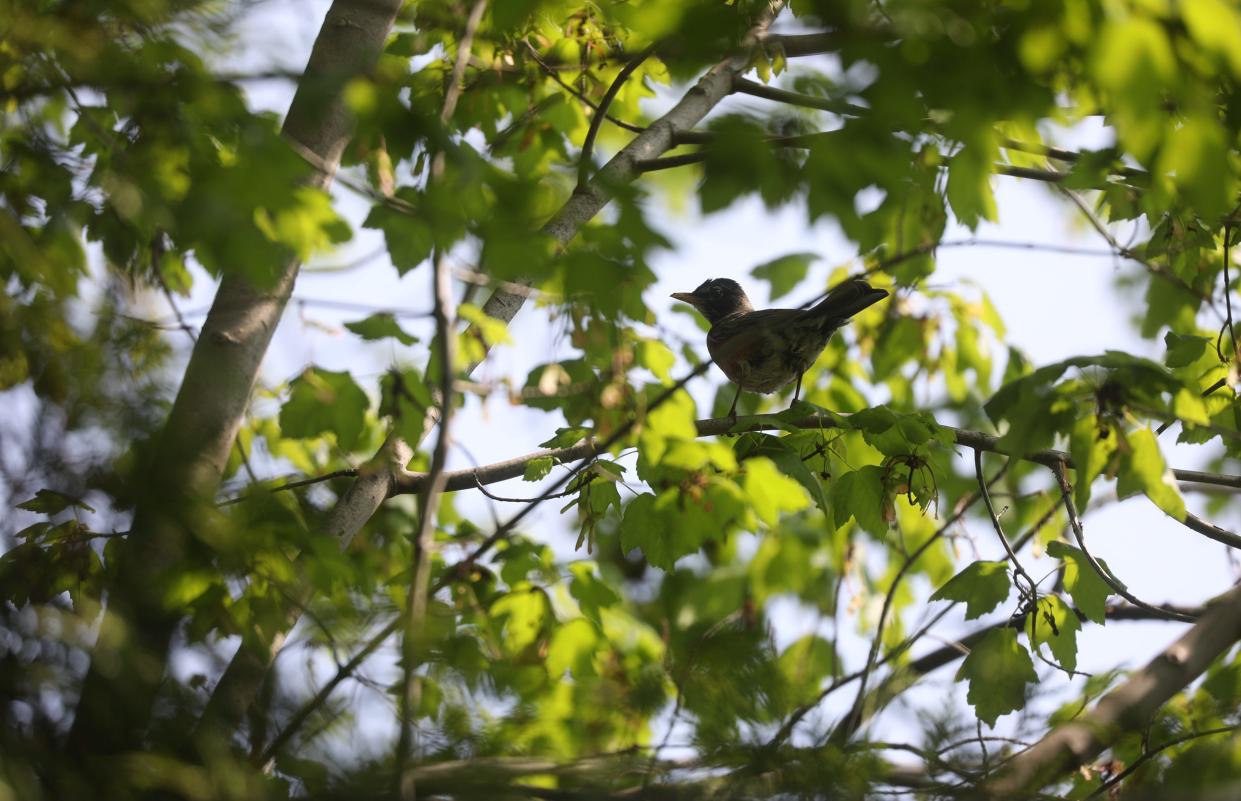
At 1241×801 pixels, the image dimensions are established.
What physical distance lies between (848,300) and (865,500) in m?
1.70

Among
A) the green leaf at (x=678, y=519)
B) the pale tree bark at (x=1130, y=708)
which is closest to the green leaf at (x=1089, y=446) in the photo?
the pale tree bark at (x=1130, y=708)

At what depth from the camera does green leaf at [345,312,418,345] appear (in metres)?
3.15

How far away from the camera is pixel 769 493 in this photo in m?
→ 3.29

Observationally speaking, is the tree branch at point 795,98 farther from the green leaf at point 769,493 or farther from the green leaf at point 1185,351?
the green leaf at point 1185,351

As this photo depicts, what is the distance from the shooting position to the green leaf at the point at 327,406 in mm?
3238

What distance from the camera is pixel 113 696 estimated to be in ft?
8.51

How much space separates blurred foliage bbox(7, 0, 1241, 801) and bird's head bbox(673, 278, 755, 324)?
350cm

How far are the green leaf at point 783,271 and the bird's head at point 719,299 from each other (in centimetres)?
123

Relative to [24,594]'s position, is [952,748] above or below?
below

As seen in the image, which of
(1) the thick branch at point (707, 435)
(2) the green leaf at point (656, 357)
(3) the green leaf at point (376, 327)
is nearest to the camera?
(3) the green leaf at point (376, 327)

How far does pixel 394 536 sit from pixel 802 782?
9.91 feet

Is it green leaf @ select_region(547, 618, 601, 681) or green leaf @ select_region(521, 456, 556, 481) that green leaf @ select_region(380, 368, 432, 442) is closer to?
green leaf @ select_region(521, 456, 556, 481)

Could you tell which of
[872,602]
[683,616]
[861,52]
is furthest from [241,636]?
[872,602]

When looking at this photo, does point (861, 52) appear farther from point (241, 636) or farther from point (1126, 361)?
point (241, 636)
